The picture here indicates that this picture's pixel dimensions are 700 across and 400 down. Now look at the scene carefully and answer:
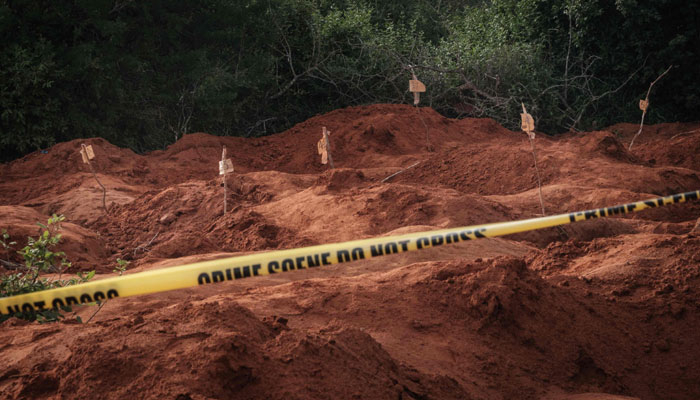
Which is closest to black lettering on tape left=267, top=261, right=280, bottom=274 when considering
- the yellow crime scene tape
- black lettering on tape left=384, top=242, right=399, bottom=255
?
the yellow crime scene tape

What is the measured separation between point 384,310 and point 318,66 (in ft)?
50.6

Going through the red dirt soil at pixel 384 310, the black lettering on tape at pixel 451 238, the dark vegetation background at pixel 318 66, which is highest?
the dark vegetation background at pixel 318 66

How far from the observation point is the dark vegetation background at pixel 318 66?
15812mm

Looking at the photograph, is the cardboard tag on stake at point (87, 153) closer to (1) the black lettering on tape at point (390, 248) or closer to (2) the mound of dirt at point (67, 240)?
(2) the mound of dirt at point (67, 240)

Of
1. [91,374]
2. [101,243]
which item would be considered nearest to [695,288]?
[91,374]

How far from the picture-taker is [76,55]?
1494 centimetres

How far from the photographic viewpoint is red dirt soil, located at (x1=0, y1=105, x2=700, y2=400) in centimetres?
275

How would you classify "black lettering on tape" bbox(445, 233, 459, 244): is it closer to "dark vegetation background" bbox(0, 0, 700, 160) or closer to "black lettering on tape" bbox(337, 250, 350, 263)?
"black lettering on tape" bbox(337, 250, 350, 263)

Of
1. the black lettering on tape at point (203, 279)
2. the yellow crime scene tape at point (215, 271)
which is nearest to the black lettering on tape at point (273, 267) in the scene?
the yellow crime scene tape at point (215, 271)

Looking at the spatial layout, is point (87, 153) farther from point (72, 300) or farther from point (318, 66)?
point (318, 66)

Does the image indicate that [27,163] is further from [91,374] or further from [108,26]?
[91,374]

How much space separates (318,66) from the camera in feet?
61.2

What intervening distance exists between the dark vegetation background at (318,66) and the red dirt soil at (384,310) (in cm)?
657

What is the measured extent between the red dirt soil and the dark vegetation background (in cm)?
657
